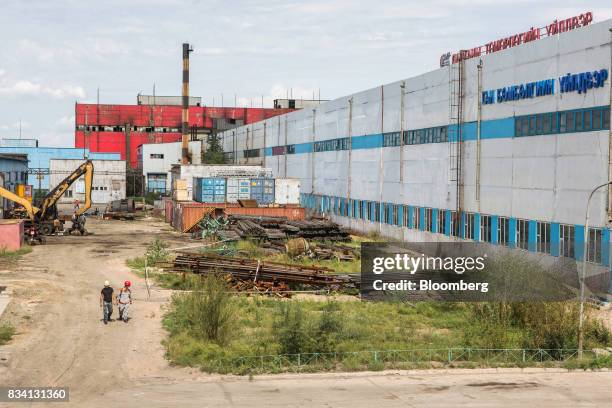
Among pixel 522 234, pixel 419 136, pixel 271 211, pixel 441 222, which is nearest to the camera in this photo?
pixel 522 234

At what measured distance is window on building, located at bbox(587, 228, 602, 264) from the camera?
3112cm

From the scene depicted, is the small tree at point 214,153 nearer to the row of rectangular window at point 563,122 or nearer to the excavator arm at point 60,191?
the excavator arm at point 60,191

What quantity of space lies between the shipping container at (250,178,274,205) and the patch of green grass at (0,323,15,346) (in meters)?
39.6

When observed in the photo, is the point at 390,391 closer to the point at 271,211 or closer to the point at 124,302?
the point at 124,302

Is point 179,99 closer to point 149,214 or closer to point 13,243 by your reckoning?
point 149,214

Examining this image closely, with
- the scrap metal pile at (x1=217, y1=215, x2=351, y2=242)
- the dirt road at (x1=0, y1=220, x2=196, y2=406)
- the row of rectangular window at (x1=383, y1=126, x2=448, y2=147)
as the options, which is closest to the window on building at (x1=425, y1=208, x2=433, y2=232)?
the row of rectangular window at (x1=383, y1=126, x2=448, y2=147)

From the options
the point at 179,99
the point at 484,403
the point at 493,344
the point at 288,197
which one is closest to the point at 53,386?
the point at 484,403

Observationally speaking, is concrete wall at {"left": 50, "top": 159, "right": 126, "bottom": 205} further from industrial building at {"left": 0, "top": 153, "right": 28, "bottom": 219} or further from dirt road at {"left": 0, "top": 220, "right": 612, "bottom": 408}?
dirt road at {"left": 0, "top": 220, "right": 612, "bottom": 408}

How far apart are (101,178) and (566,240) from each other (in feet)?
238

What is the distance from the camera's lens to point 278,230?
48500 millimetres

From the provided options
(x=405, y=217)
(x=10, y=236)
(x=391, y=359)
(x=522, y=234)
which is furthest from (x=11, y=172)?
(x=391, y=359)

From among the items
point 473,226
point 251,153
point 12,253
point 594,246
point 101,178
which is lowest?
point 12,253

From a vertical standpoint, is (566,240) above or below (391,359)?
above

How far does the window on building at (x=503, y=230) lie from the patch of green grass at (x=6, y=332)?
2318 cm
